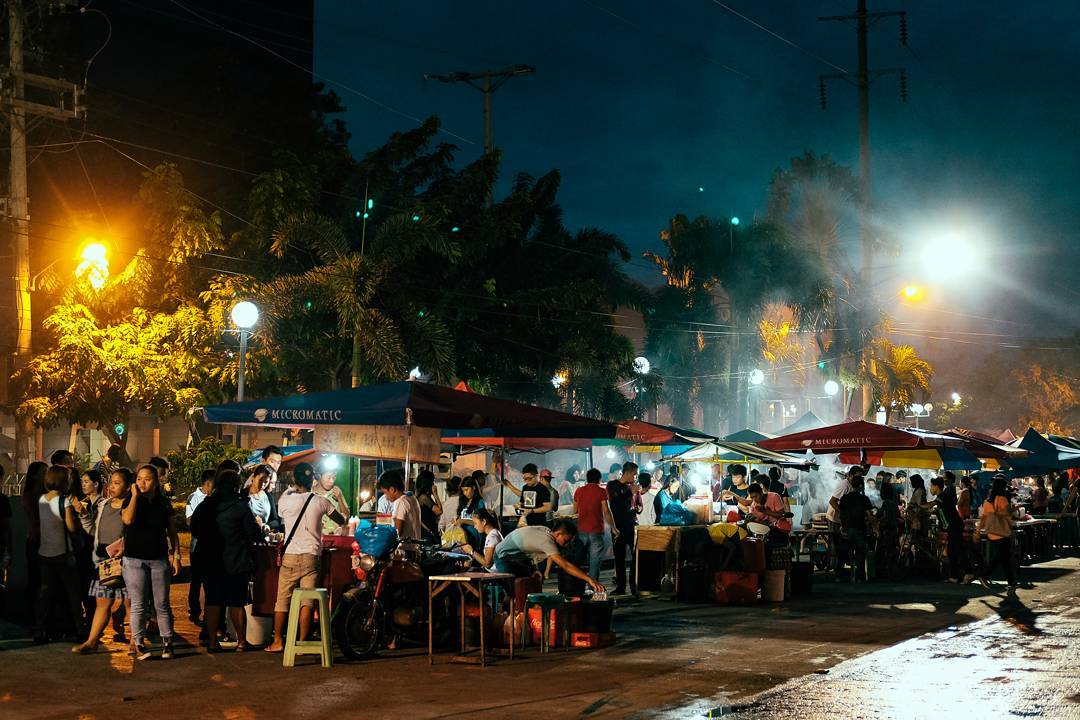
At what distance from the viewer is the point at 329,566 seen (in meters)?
11.8

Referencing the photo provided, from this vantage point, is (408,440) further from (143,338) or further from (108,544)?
(143,338)

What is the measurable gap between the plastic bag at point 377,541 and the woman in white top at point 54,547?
303cm

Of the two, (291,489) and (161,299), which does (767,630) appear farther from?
(161,299)

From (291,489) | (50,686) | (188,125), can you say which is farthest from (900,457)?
(188,125)

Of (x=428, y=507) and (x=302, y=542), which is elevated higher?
(x=428, y=507)

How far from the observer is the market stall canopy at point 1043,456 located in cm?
2798

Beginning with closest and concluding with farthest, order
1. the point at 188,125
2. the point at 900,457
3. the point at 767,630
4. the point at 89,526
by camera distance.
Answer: the point at 89,526
the point at 767,630
the point at 900,457
the point at 188,125

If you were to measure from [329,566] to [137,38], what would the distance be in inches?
Result: 1208

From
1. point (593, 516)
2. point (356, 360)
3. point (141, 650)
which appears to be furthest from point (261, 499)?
point (356, 360)

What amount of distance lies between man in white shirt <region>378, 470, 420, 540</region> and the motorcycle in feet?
1.80

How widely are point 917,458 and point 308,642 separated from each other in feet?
51.9

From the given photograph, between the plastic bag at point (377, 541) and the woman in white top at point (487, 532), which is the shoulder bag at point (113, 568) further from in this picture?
the woman in white top at point (487, 532)

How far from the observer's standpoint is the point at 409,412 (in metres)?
13.0

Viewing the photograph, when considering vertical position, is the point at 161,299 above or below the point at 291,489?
above
